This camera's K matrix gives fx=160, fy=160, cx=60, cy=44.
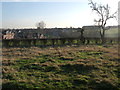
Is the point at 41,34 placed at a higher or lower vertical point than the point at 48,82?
higher

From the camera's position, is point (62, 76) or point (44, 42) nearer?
point (62, 76)

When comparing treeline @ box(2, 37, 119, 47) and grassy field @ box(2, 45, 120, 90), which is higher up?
treeline @ box(2, 37, 119, 47)

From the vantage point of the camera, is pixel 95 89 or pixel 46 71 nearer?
pixel 95 89

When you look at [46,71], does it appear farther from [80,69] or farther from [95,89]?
[95,89]

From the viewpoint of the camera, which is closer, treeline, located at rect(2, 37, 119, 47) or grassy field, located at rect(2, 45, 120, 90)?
grassy field, located at rect(2, 45, 120, 90)

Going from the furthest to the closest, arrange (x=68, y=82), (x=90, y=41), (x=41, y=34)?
(x=41, y=34), (x=90, y=41), (x=68, y=82)

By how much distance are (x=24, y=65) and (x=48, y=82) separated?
2.43 m

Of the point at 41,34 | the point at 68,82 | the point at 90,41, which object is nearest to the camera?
the point at 68,82

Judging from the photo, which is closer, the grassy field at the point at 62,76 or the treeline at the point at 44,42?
the grassy field at the point at 62,76

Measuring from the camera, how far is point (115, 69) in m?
6.89

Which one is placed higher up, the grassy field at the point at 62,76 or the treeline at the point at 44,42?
the treeline at the point at 44,42

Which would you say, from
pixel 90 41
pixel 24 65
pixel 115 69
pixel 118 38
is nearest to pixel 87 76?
pixel 115 69

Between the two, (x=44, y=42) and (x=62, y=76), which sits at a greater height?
(x=44, y=42)

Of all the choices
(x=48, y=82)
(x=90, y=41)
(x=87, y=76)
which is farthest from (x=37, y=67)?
(x=90, y=41)
